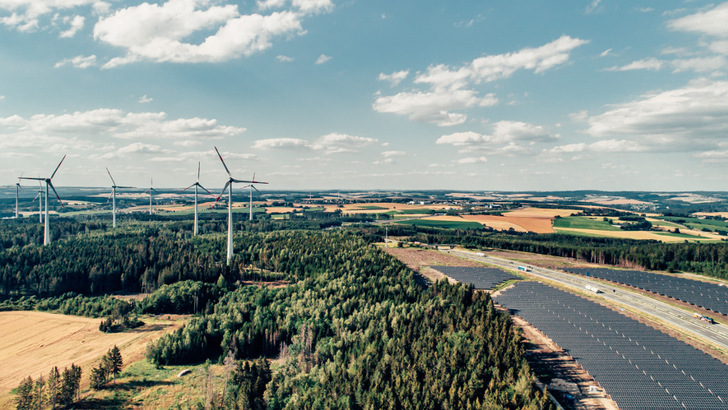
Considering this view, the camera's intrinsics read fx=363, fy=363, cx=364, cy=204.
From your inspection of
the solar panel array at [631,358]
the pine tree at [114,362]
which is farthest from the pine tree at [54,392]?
the solar panel array at [631,358]

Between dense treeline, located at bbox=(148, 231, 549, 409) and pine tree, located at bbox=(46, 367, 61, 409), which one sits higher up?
dense treeline, located at bbox=(148, 231, 549, 409)

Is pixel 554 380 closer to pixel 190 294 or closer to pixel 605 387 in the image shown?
pixel 605 387

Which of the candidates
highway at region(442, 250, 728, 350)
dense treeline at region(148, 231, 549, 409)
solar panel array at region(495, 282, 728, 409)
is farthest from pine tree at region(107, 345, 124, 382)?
highway at region(442, 250, 728, 350)

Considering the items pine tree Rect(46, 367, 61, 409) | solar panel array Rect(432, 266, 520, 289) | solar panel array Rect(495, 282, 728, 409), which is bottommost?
pine tree Rect(46, 367, 61, 409)

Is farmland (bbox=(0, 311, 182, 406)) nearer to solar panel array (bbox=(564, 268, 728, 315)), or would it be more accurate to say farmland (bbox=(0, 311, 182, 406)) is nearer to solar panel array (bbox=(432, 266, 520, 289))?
solar panel array (bbox=(432, 266, 520, 289))

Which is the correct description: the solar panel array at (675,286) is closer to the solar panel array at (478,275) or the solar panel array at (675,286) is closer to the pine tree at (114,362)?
the solar panel array at (478,275)
